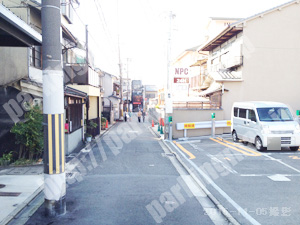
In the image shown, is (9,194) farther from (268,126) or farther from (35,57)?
(268,126)

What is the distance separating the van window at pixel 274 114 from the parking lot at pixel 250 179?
63.0 inches

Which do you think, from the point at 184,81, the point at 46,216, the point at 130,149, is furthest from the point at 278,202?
the point at 184,81

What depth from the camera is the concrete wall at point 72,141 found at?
458 inches

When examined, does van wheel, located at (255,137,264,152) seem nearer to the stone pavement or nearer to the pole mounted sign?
the pole mounted sign

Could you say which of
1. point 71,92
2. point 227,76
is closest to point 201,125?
point 227,76

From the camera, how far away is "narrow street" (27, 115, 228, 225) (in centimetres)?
515

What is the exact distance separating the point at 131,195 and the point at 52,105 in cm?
300

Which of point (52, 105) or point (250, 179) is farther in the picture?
point (250, 179)

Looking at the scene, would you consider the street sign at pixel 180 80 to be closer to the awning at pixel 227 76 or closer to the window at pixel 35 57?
the awning at pixel 227 76

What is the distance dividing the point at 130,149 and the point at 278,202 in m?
8.45

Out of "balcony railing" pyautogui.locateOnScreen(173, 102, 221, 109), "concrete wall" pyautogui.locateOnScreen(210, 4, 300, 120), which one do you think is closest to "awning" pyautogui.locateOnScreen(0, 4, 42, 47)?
"balcony railing" pyautogui.locateOnScreen(173, 102, 221, 109)

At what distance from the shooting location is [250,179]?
7.95 meters

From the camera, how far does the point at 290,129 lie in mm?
11828

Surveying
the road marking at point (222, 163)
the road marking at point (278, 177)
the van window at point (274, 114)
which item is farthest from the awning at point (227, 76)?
the road marking at point (278, 177)
